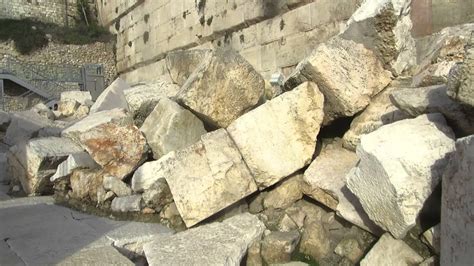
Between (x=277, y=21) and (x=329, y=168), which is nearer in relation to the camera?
(x=329, y=168)

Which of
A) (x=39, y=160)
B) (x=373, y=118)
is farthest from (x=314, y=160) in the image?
(x=39, y=160)

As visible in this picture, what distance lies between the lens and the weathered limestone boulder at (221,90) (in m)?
3.92

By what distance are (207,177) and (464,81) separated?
2.01 meters

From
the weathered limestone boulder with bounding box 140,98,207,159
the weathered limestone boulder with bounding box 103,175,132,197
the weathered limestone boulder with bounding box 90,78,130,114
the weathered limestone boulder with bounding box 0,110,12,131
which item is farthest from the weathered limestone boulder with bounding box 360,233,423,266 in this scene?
the weathered limestone boulder with bounding box 0,110,12,131

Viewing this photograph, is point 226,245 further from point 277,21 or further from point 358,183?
point 277,21

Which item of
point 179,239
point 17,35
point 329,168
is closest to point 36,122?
point 179,239

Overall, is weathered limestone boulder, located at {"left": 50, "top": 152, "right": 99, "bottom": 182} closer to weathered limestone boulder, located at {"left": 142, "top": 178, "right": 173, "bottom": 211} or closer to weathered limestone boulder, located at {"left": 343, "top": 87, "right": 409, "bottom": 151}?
weathered limestone boulder, located at {"left": 142, "top": 178, "right": 173, "bottom": 211}

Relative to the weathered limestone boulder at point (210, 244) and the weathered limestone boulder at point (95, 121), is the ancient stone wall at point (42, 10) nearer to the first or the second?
the weathered limestone boulder at point (95, 121)

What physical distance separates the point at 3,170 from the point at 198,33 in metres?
5.00

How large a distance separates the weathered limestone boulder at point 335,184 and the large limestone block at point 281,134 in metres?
0.14

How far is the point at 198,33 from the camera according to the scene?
9.45 metres

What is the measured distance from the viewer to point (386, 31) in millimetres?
3748

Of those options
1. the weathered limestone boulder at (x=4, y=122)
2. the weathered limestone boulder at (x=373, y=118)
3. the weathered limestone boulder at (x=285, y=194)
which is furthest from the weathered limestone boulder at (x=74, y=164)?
the weathered limestone boulder at (x=4, y=122)

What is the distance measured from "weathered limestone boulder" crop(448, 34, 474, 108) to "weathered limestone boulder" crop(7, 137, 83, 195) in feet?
13.8
